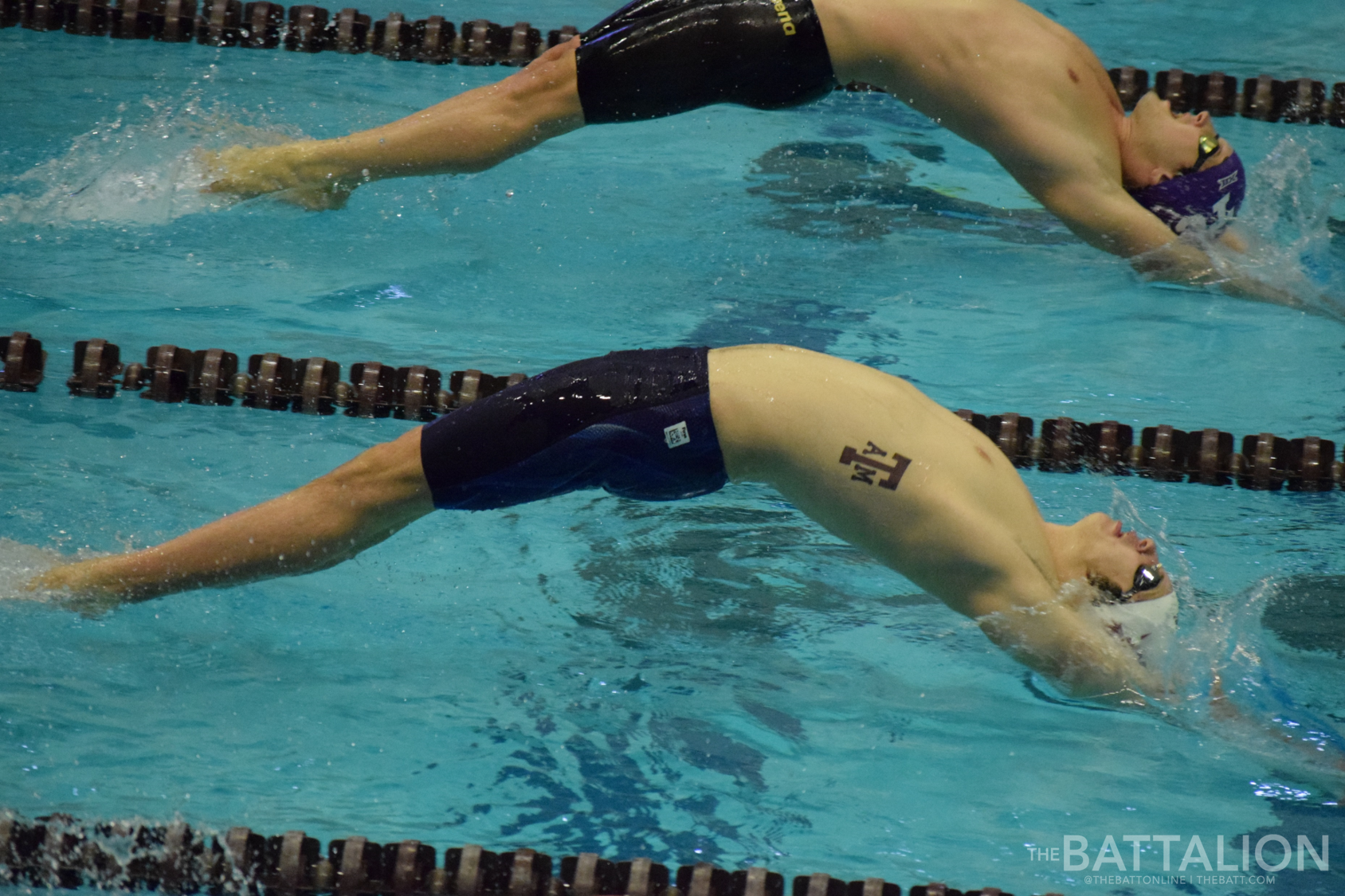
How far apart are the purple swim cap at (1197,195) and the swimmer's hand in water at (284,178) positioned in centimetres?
233

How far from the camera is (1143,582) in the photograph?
8.71 ft

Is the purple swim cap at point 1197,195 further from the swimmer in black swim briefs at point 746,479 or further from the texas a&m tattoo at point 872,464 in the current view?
the texas a&m tattoo at point 872,464

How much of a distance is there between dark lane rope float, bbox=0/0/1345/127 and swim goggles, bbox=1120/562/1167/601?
13.2 feet

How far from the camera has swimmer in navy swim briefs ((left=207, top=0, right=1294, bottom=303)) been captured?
11.7ft

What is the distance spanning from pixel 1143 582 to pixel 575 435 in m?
1.14

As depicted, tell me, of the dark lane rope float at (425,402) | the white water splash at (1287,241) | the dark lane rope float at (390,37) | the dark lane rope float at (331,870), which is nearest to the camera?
the dark lane rope float at (331,870)

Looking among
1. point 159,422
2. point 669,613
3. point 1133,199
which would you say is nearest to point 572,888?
point 669,613

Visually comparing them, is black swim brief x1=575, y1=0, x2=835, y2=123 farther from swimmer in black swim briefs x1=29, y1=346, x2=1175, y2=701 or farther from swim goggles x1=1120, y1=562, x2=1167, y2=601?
swim goggles x1=1120, y1=562, x2=1167, y2=601

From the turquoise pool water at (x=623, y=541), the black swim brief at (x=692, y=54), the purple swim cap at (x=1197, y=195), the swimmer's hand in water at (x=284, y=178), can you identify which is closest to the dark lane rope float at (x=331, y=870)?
the turquoise pool water at (x=623, y=541)

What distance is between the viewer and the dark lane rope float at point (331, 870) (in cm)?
246

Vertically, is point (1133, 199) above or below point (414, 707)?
above

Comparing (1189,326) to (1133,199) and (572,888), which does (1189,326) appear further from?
(572,888)

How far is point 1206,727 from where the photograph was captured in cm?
298

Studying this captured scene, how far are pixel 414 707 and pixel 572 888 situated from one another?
0.62 m
